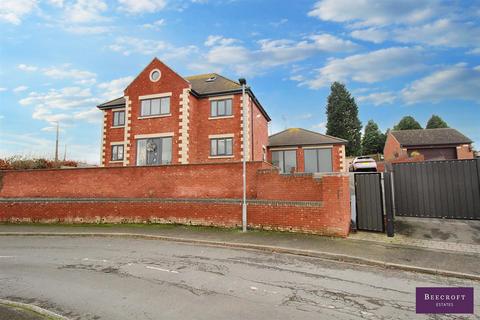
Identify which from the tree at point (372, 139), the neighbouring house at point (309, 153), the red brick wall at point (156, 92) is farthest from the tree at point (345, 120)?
the red brick wall at point (156, 92)

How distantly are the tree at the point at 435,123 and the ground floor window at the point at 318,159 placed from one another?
169 ft

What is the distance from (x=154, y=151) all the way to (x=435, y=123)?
6673 centimetres

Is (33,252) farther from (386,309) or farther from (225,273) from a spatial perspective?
(386,309)

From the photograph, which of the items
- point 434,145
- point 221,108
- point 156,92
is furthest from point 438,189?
point 434,145

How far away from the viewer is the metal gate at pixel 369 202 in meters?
11.2

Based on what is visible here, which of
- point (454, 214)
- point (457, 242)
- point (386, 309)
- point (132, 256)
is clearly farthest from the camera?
point (454, 214)

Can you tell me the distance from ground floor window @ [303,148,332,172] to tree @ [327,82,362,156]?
3303cm

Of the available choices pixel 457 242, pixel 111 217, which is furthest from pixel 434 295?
pixel 111 217

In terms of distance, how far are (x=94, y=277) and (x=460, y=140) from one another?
1640 inches

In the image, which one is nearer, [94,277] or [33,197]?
[94,277]

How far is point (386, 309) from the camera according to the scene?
16.4 ft

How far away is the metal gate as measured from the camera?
1116 cm

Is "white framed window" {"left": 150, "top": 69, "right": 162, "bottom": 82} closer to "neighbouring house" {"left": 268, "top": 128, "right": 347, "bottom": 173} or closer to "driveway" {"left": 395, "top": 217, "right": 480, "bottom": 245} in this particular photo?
"neighbouring house" {"left": 268, "top": 128, "right": 347, "bottom": 173}

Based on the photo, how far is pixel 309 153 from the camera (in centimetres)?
2541
